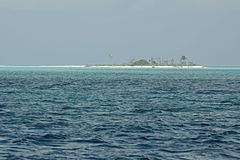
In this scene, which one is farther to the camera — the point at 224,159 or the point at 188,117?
the point at 188,117

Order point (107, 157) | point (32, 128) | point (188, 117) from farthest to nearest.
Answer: point (188, 117) < point (32, 128) < point (107, 157)

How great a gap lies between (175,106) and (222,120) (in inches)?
450

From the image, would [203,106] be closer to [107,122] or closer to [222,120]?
[222,120]

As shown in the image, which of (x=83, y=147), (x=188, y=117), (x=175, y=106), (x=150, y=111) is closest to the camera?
(x=83, y=147)

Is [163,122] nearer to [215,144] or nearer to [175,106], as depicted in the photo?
[215,144]

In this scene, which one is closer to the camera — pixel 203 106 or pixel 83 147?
pixel 83 147

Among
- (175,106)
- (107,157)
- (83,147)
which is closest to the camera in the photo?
(107,157)

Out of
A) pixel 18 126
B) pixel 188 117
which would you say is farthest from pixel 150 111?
pixel 18 126

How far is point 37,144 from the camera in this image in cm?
2333

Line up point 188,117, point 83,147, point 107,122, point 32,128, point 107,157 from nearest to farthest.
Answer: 1. point 107,157
2. point 83,147
3. point 32,128
4. point 107,122
5. point 188,117

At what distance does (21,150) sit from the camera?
21828mm

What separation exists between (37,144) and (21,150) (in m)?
1.57

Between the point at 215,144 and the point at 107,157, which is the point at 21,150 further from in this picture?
the point at 215,144

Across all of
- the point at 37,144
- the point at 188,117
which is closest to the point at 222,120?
the point at 188,117
